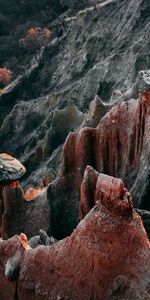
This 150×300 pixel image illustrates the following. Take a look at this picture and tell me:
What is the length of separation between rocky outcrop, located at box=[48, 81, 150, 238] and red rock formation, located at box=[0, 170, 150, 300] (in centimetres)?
285

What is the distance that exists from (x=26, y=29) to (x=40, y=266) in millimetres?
64320

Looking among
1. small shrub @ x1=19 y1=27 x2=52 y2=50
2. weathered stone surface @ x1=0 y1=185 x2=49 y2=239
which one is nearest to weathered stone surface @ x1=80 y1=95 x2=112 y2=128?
weathered stone surface @ x1=0 y1=185 x2=49 y2=239

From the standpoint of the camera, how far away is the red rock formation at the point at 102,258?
11.4 metres

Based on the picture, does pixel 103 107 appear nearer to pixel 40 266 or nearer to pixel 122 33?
pixel 40 266

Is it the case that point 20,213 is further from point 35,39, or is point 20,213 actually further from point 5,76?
point 35,39

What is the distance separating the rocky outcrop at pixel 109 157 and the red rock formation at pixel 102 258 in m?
2.85

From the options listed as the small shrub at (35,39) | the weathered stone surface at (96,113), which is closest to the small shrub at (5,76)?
the small shrub at (35,39)

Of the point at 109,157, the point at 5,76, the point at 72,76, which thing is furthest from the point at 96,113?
the point at 5,76

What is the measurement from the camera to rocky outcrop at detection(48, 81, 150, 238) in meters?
15.2

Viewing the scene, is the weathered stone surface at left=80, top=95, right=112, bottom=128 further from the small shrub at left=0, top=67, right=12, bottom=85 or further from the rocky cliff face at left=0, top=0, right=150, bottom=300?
the small shrub at left=0, top=67, right=12, bottom=85

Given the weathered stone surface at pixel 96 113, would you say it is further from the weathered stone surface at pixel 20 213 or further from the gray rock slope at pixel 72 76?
the gray rock slope at pixel 72 76

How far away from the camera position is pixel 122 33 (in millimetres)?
46156

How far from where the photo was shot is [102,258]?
38.2 feet

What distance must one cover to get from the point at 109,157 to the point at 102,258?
5.47 m
